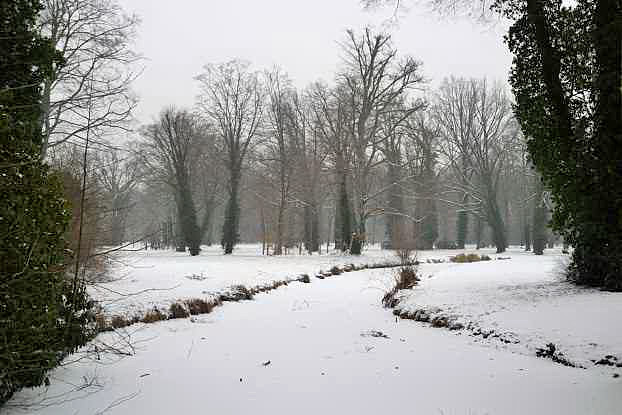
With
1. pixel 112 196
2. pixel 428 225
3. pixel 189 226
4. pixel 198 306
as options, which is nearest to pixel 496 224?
pixel 428 225

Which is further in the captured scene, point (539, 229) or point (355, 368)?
point (539, 229)

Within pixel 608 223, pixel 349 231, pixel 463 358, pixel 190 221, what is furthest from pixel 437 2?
pixel 190 221

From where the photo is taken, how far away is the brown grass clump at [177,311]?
25.5 feet

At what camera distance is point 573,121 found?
24.0ft

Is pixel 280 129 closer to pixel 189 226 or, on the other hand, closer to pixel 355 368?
pixel 189 226

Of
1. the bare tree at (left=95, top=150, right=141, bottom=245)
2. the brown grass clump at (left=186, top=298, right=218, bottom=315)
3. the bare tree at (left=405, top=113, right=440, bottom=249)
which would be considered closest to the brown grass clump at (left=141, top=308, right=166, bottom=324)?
the brown grass clump at (left=186, top=298, right=218, bottom=315)

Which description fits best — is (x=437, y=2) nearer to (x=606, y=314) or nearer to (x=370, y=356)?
(x=606, y=314)

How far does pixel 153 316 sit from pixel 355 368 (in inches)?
173

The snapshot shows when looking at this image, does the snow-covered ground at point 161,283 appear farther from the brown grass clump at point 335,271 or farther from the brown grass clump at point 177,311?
the brown grass clump at point 335,271

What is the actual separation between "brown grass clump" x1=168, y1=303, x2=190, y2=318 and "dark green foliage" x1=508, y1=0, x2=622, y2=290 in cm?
743

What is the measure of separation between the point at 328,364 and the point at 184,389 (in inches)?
65.7

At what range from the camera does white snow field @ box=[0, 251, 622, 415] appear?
11.5 feet

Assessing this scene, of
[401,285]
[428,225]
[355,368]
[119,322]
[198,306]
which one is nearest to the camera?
[355,368]

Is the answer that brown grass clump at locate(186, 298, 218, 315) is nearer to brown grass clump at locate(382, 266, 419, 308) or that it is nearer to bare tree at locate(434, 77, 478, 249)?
brown grass clump at locate(382, 266, 419, 308)
